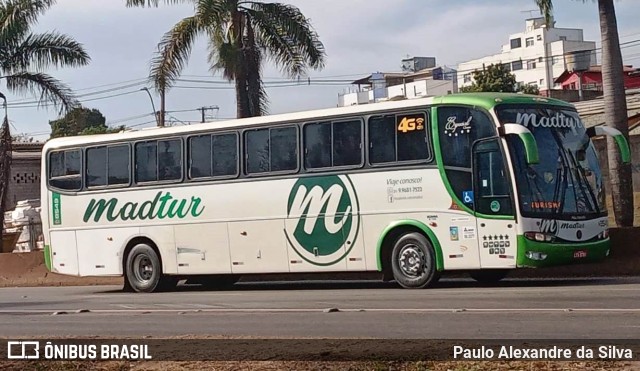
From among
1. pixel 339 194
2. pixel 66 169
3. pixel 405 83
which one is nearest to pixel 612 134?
pixel 339 194

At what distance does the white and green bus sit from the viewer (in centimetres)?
1711

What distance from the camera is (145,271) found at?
21.9 metres

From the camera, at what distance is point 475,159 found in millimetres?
17312

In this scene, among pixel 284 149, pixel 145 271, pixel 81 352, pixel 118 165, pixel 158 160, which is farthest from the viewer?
pixel 118 165

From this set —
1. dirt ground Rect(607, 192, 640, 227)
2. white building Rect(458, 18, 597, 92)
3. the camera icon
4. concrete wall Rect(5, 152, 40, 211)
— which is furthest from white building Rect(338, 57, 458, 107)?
the camera icon

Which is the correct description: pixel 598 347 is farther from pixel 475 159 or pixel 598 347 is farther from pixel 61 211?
pixel 61 211

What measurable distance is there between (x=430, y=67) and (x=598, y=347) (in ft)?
356

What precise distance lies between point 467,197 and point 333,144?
307cm

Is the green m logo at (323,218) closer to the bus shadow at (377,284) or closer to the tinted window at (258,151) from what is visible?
the tinted window at (258,151)

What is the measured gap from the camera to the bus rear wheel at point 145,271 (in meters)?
21.6

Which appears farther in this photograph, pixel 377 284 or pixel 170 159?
pixel 170 159

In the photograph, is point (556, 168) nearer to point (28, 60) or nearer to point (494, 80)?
point (28, 60)

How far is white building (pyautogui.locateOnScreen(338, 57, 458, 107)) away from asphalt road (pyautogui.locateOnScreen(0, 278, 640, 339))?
8248 cm

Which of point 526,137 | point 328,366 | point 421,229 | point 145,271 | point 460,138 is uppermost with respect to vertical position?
point 460,138
